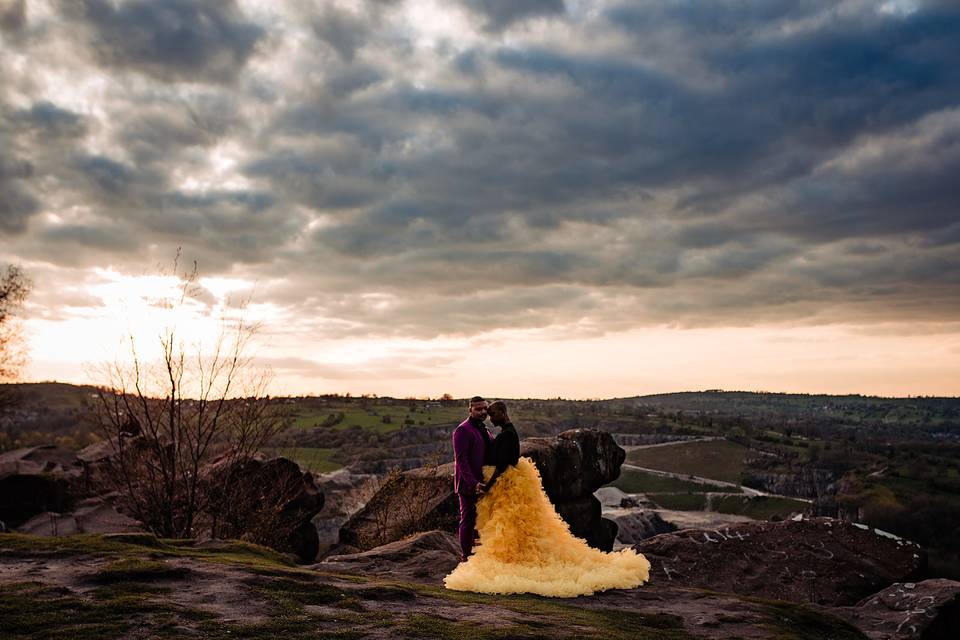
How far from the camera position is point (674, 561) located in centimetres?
1897

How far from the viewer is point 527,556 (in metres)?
12.6

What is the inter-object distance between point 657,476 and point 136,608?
11483 centimetres

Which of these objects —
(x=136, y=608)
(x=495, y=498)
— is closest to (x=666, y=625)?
(x=495, y=498)

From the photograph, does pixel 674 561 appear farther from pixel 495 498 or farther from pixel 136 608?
pixel 136 608

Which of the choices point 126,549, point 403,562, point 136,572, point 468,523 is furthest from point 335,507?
point 136,572

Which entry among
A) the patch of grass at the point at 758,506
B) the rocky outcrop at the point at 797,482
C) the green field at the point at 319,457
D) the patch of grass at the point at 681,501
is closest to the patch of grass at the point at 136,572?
the green field at the point at 319,457

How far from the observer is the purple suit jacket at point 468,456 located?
1284 cm

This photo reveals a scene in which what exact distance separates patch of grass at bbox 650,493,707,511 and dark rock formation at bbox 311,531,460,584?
278 ft

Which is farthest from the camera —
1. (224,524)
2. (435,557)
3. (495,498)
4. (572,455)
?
(572,455)

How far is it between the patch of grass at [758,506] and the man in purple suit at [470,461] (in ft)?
281

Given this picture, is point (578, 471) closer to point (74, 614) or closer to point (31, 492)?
point (31, 492)

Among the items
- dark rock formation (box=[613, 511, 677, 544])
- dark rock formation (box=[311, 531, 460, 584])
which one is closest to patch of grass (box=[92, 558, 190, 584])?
dark rock formation (box=[311, 531, 460, 584])

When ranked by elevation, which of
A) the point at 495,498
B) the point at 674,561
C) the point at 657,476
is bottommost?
the point at 657,476

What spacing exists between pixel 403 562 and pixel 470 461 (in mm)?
3416
